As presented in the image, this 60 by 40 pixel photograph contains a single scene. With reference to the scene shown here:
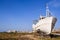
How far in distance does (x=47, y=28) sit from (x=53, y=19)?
350cm

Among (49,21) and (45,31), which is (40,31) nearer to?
(45,31)

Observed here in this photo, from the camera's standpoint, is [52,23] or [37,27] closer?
[52,23]

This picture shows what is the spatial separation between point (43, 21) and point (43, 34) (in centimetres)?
427

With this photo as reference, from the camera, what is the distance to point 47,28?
44.8m

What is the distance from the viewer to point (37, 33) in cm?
4669

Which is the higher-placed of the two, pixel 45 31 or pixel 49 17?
pixel 49 17

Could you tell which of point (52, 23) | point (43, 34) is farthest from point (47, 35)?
point (52, 23)

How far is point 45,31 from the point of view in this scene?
149 ft

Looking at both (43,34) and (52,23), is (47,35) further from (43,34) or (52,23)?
(52,23)

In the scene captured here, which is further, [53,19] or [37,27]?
[37,27]

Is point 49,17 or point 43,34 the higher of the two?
point 49,17

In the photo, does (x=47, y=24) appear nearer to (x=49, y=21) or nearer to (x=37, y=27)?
(x=49, y=21)

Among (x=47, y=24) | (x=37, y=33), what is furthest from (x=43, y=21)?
(x=37, y=33)

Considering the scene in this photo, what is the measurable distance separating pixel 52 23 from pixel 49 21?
1.21 meters
